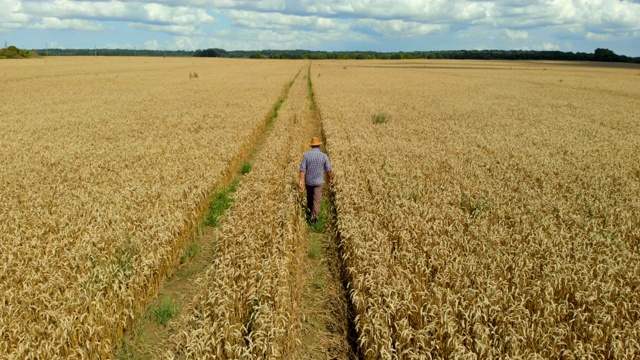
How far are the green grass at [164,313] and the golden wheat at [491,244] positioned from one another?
9.17 ft

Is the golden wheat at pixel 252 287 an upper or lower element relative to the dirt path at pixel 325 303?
upper

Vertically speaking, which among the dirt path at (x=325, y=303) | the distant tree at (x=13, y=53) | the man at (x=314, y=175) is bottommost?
the dirt path at (x=325, y=303)

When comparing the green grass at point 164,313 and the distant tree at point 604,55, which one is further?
the distant tree at point 604,55

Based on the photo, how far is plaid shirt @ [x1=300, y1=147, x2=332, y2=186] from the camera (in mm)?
10734

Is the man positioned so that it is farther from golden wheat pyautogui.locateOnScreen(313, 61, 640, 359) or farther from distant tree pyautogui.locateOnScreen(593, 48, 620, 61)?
distant tree pyautogui.locateOnScreen(593, 48, 620, 61)

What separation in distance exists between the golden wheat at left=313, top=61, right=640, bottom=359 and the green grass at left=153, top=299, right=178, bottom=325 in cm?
280

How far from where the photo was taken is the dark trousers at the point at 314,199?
1080 centimetres

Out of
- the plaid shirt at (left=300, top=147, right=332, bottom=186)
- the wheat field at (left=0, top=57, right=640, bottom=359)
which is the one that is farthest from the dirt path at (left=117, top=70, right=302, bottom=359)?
the plaid shirt at (left=300, top=147, right=332, bottom=186)

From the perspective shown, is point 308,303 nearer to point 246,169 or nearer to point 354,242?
point 354,242

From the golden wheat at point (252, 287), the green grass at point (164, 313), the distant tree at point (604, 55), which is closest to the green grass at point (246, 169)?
the golden wheat at point (252, 287)

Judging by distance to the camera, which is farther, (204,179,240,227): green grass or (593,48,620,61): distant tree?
(593,48,620,61): distant tree

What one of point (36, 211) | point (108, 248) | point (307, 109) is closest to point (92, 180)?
point (36, 211)

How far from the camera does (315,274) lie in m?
8.35

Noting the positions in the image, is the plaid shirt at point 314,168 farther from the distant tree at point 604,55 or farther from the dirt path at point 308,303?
the distant tree at point 604,55
